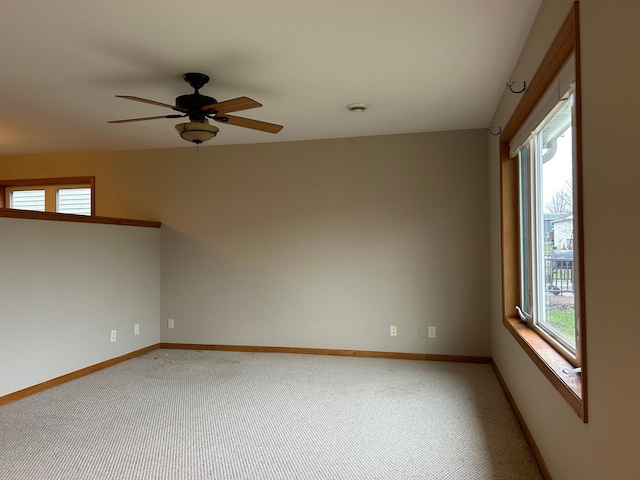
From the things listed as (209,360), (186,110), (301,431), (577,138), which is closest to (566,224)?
(577,138)

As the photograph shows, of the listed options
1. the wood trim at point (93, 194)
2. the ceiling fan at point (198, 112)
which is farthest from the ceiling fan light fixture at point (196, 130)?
the wood trim at point (93, 194)

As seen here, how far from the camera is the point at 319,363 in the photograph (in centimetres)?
432

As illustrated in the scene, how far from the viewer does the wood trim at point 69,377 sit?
11.0ft

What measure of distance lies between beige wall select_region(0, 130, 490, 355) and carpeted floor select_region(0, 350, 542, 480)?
0.57 m

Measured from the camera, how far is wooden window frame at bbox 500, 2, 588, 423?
1556mm

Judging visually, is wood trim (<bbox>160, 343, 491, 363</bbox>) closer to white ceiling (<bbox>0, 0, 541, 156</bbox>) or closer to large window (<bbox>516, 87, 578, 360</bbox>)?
large window (<bbox>516, 87, 578, 360</bbox>)

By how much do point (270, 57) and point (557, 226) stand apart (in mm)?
1934

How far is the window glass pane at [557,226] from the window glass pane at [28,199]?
18.3ft

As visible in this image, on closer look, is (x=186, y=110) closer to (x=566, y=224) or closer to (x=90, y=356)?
(x=566, y=224)

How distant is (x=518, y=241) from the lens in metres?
3.34

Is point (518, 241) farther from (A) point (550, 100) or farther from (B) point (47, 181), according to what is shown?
(B) point (47, 181)

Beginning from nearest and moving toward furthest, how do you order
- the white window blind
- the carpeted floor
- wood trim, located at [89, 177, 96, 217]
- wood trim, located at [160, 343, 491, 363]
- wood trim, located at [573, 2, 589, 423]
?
wood trim, located at [573, 2, 589, 423] < the white window blind < the carpeted floor < wood trim, located at [160, 343, 491, 363] < wood trim, located at [89, 177, 96, 217]

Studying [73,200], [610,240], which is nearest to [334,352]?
[610,240]

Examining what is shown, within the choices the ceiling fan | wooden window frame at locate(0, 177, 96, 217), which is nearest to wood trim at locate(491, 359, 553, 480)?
the ceiling fan
